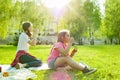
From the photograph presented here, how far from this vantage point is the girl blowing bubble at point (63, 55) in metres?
9.41

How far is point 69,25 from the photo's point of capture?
55.4m

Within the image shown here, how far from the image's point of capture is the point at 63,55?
9.51m

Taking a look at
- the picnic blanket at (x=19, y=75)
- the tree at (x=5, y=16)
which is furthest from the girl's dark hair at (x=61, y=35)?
the tree at (x=5, y=16)

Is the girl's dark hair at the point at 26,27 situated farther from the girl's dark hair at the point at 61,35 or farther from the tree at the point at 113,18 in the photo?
the tree at the point at 113,18

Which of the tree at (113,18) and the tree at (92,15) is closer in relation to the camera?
the tree at (113,18)

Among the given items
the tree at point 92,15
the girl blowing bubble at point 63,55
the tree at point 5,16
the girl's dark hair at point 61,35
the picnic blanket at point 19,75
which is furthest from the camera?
the tree at point 92,15

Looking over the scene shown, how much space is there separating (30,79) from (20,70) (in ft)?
5.96

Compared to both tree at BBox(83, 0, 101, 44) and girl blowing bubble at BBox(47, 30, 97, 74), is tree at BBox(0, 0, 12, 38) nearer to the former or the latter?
A: tree at BBox(83, 0, 101, 44)

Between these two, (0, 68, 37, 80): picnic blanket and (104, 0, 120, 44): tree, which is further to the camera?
(104, 0, 120, 44): tree

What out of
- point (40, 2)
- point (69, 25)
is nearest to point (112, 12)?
point (69, 25)

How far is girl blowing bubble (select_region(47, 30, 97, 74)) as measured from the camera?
9406 mm

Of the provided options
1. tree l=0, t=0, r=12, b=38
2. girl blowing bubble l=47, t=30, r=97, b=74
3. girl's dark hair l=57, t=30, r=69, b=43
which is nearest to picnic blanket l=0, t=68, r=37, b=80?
girl blowing bubble l=47, t=30, r=97, b=74

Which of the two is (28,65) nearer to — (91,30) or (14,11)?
(14,11)

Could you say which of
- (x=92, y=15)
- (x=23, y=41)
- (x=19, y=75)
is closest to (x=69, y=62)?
(x=19, y=75)
